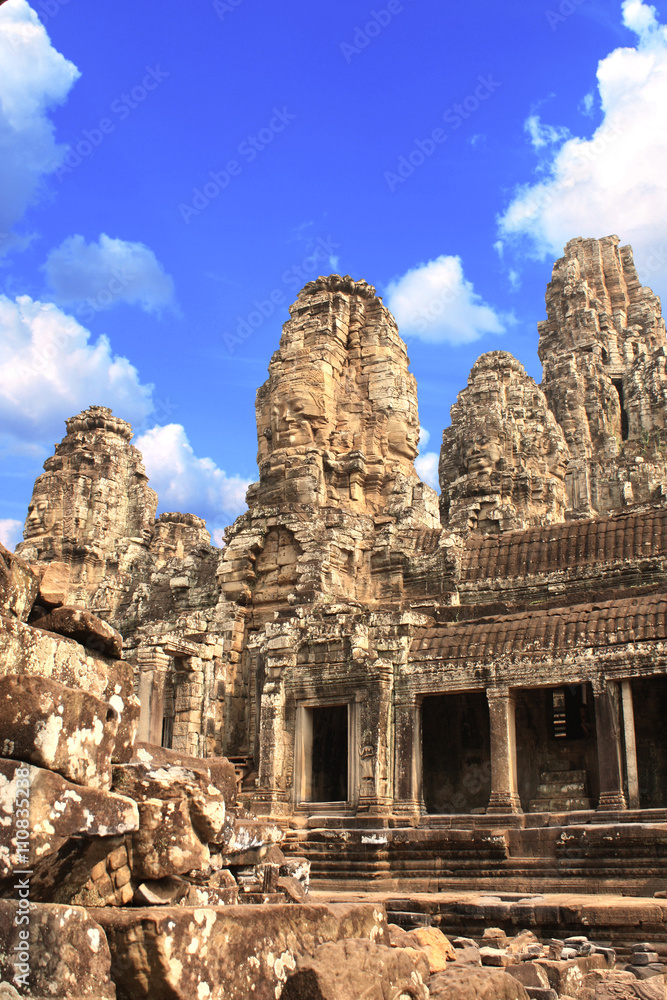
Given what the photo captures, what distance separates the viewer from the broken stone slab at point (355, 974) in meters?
5.47

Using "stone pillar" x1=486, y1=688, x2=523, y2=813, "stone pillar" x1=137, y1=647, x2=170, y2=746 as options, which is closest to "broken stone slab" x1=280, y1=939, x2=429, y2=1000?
"stone pillar" x1=486, y1=688, x2=523, y2=813

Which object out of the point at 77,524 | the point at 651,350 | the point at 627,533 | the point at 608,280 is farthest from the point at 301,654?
the point at 608,280

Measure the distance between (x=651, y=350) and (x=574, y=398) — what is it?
8019 millimetres

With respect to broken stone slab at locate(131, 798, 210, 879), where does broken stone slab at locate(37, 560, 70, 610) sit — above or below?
above

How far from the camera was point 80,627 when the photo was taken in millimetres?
6355

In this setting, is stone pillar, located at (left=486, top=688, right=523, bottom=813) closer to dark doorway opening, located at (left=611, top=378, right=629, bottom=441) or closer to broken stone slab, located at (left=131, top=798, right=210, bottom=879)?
broken stone slab, located at (left=131, top=798, right=210, bottom=879)

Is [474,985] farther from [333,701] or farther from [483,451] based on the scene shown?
[483,451]

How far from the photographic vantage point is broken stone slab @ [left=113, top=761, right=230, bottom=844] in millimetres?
5965

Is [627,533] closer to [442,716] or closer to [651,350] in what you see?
[442,716]

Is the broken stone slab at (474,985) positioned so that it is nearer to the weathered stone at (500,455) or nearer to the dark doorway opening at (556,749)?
the dark doorway opening at (556,749)

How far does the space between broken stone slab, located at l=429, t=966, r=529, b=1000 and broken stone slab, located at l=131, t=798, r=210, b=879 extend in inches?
76.2

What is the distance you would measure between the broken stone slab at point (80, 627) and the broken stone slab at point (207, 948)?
1873 millimetres

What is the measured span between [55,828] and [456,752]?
13598mm

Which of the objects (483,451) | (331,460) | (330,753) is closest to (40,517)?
(331,460)
